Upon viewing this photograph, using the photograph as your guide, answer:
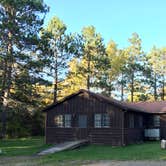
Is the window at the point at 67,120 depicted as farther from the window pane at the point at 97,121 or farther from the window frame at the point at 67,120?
the window pane at the point at 97,121

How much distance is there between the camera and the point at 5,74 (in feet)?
108

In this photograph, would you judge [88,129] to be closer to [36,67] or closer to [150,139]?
[150,139]

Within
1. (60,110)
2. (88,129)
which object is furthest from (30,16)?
(88,129)

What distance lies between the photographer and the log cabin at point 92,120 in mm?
27031

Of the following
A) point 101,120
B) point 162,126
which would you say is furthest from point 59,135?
point 162,126

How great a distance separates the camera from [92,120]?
27.9m

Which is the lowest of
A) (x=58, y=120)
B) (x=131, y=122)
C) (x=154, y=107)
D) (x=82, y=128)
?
(x=82, y=128)

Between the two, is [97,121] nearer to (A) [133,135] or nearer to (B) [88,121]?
(B) [88,121]

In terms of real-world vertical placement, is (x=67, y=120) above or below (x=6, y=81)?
below

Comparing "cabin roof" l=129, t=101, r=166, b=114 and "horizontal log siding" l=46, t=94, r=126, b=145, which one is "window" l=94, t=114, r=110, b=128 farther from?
"cabin roof" l=129, t=101, r=166, b=114

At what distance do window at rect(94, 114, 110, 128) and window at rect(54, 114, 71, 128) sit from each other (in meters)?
2.27

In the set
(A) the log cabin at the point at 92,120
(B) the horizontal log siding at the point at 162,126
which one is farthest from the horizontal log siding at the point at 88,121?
(B) the horizontal log siding at the point at 162,126

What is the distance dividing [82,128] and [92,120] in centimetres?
99

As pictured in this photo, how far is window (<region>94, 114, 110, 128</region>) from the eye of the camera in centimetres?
2746
